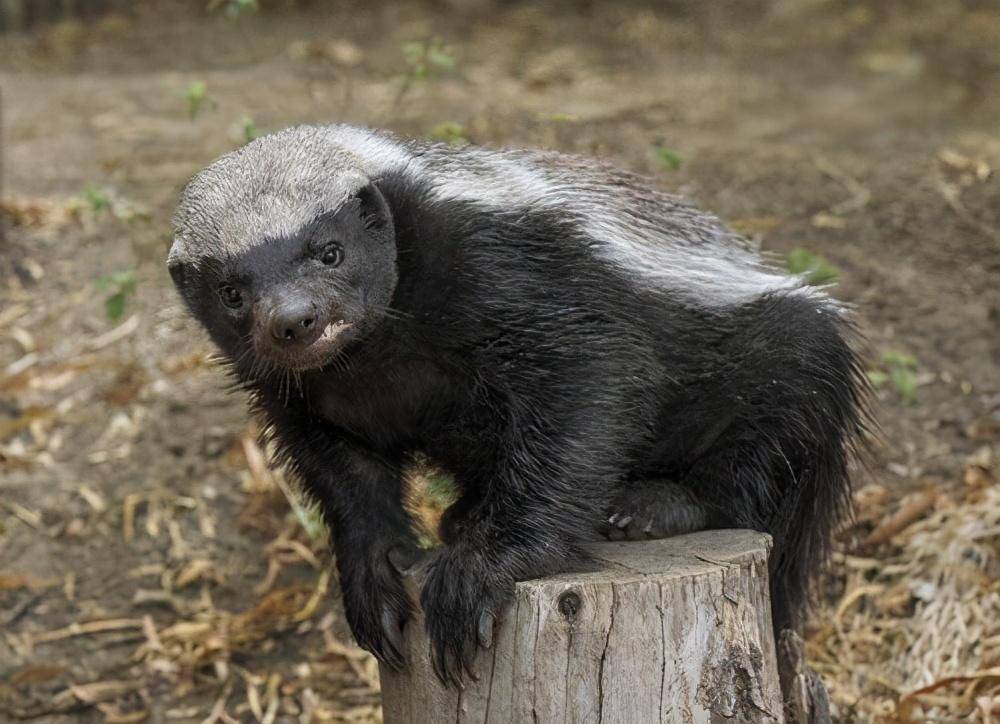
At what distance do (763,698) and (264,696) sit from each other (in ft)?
9.38

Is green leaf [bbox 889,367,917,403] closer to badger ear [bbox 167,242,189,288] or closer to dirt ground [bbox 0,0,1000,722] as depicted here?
dirt ground [bbox 0,0,1000,722]

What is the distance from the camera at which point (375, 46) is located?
43.7 feet

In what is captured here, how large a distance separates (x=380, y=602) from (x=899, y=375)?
3344 mm

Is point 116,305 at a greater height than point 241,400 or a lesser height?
greater

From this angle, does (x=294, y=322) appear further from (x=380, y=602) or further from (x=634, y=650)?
(x=634, y=650)

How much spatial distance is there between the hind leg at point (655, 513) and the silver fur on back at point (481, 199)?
718mm

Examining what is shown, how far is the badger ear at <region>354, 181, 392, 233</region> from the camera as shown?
4.21m

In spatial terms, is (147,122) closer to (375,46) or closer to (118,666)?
(375,46)

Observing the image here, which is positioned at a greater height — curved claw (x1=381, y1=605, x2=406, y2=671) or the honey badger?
the honey badger

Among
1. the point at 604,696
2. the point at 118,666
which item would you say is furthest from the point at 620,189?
the point at 118,666

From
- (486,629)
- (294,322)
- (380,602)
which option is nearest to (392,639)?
(380,602)

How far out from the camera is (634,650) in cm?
379

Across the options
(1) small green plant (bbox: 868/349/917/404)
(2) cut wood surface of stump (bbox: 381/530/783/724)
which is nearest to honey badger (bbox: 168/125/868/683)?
(2) cut wood surface of stump (bbox: 381/530/783/724)

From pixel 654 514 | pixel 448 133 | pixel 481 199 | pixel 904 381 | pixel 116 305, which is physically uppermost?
pixel 481 199
